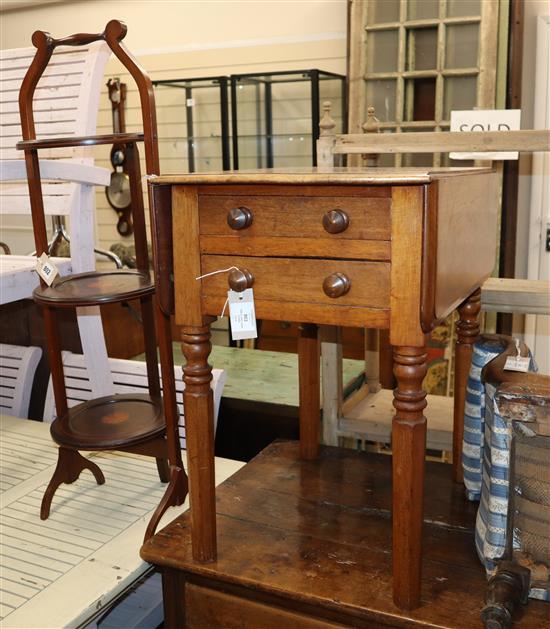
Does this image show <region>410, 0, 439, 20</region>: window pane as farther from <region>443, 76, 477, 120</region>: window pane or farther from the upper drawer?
the upper drawer

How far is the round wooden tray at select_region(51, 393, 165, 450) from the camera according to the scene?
72.4 inches

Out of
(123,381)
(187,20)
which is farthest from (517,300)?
(187,20)

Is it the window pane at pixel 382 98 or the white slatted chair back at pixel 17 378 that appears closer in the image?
the white slatted chair back at pixel 17 378

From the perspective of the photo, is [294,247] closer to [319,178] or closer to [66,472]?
[319,178]

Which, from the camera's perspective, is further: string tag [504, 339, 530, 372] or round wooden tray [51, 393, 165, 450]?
round wooden tray [51, 393, 165, 450]

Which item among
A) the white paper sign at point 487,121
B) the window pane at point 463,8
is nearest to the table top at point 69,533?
the white paper sign at point 487,121

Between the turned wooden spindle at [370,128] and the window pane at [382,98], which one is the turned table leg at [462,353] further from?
the window pane at [382,98]

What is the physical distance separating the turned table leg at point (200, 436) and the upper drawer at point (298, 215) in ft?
0.71

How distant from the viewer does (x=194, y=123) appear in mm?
4539

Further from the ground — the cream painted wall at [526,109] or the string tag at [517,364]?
the cream painted wall at [526,109]

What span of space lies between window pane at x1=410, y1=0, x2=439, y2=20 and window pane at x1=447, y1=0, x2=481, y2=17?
73mm

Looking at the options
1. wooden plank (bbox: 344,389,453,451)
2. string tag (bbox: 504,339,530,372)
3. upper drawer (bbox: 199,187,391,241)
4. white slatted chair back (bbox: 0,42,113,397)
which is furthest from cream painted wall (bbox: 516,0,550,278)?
upper drawer (bbox: 199,187,391,241)

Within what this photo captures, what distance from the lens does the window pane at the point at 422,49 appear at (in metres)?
3.67

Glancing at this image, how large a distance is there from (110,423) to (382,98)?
2.52 m
